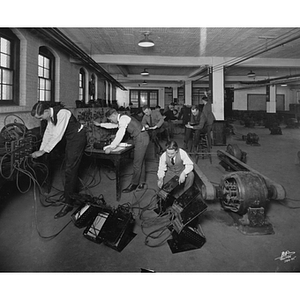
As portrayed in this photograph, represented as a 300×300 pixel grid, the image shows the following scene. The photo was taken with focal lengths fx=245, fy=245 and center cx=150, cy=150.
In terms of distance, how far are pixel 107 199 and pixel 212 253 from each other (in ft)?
4.55

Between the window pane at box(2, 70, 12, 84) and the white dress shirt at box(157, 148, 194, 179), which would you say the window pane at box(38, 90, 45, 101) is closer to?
the window pane at box(2, 70, 12, 84)

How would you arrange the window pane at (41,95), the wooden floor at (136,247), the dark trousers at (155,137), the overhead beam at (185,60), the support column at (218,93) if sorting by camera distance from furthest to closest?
the support column at (218,93), the overhead beam at (185,60), the dark trousers at (155,137), the window pane at (41,95), the wooden floor at (136,247)

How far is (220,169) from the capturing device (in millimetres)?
4066

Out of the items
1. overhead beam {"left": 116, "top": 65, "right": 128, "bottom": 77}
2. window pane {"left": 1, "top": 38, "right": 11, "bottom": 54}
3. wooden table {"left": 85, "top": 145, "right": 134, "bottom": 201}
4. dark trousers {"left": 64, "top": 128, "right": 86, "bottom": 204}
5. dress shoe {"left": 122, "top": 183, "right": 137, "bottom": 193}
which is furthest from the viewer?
overhead beam {"left": 116, "top": 65, "right": 128, "bottom": 77}

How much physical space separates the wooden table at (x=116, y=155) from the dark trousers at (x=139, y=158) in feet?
0.39

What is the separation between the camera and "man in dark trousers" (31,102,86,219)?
2.75 meters

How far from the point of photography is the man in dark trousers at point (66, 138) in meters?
2.75

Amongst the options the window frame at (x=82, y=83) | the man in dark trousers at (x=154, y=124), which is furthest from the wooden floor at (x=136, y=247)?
the window frame at (x=82, y=83)

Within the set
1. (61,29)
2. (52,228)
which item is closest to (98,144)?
(52,228)

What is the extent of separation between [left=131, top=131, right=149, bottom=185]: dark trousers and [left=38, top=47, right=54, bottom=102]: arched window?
4.25 feet

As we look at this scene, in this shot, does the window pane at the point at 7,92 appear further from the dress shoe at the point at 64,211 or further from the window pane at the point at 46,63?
the dress shoe at the point at 64,211
